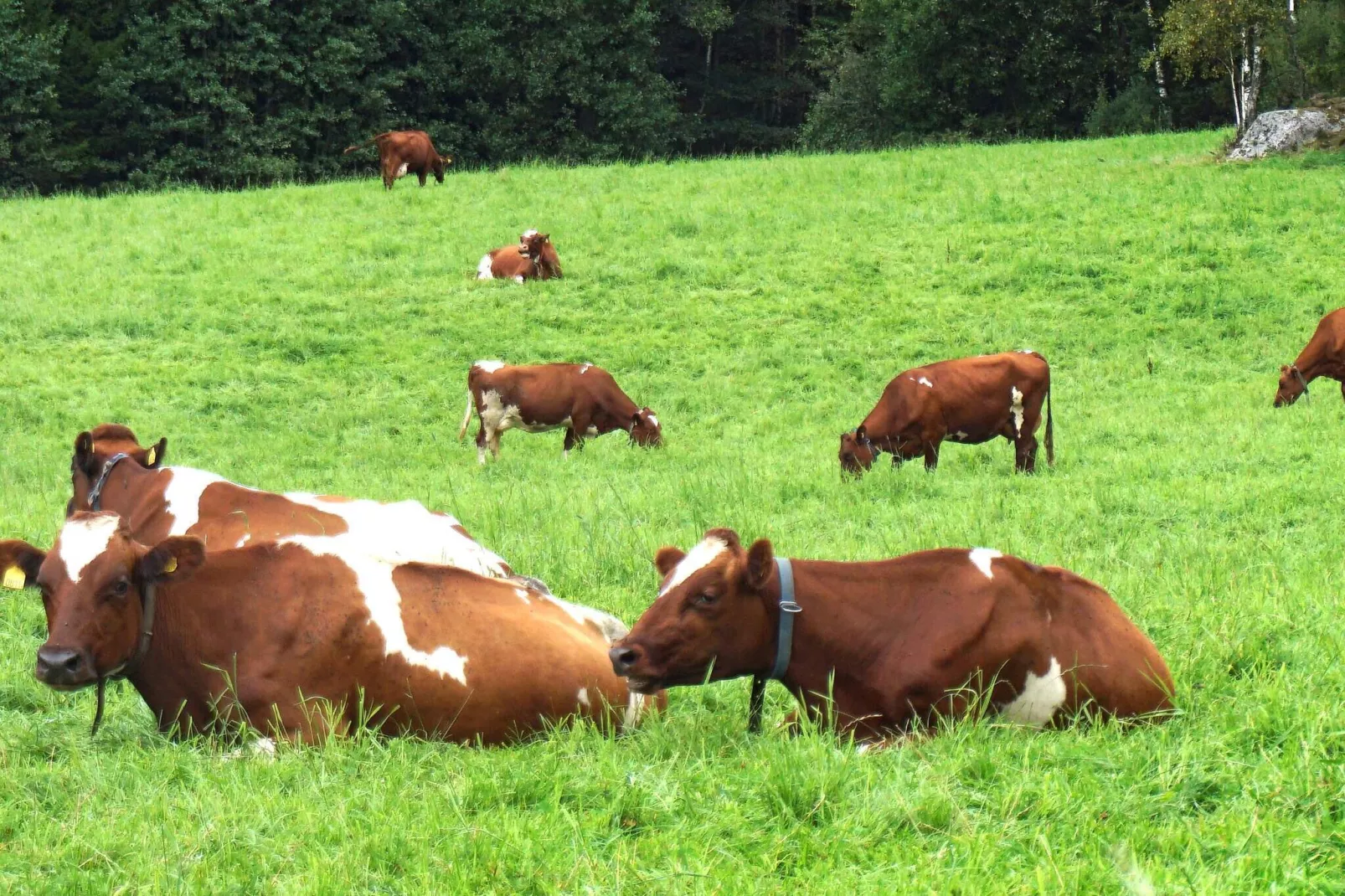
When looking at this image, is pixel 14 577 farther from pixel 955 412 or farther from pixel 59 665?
pixel 955 412

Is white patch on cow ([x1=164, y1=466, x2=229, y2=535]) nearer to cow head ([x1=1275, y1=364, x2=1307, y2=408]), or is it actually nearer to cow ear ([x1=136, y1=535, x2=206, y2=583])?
cow ear ([x1=136, y1=535, x2=206, y2=583])

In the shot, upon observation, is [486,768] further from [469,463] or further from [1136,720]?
[469,463]

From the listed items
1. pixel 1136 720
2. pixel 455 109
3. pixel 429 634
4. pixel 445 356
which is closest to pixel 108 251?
pixel 445 356

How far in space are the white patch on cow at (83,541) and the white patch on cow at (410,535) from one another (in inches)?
50.9

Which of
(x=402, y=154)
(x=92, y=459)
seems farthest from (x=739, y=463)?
(x=402, y=154)

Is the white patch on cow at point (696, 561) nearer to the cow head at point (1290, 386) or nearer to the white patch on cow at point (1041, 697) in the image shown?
the white patch on cow at point (1041, 697)

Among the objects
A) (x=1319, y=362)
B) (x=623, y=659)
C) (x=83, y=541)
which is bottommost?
(x=1319, y=362)

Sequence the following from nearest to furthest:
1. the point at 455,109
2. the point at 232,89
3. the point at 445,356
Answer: the point at 445,356, the point at 232,89, the point at 455,109

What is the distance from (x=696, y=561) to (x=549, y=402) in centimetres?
1172

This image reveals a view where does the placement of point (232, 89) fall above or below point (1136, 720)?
above

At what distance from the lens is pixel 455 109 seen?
176 ft

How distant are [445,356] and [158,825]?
16737 millimetres

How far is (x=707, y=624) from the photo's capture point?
17.7ft

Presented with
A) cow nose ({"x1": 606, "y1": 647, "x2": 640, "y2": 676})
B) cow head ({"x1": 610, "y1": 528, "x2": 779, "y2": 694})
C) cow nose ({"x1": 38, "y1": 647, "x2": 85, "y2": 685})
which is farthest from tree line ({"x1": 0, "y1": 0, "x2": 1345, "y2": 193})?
cow nose ({"x1": 606, "y1": 647, "x2": 640, "y2": 676})
